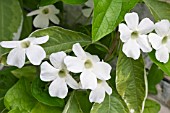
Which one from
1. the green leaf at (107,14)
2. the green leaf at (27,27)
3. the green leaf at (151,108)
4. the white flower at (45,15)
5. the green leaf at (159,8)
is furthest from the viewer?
the green leaf at (27,27)

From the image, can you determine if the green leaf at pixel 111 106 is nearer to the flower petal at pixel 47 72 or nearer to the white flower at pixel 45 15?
the flower petal at pixel 47 72

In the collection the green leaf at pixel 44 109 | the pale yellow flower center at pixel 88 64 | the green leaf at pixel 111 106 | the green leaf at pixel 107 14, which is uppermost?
the green leaf at pixel 107 14

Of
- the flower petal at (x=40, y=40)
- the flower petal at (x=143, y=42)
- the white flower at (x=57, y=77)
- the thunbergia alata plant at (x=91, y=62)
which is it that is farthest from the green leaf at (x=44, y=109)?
the flower petal at (x=143, y=42)

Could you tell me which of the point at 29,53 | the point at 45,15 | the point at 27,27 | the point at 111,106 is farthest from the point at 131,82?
the point at 27,27

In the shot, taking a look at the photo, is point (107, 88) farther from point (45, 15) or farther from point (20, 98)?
point (45, 15)

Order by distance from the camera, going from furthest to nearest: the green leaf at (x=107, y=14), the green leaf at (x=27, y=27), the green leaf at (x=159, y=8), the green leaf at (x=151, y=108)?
the green leaf at (x=27, y=27), the green leaf at (x=151, y=108), the green leaf at (x=159, y=8), the green leaf at (x=107, y=14)

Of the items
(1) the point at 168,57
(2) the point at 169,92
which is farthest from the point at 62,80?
(2) the point at 169,92

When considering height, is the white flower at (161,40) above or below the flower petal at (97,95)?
above

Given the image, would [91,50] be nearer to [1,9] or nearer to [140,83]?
[140,83]
